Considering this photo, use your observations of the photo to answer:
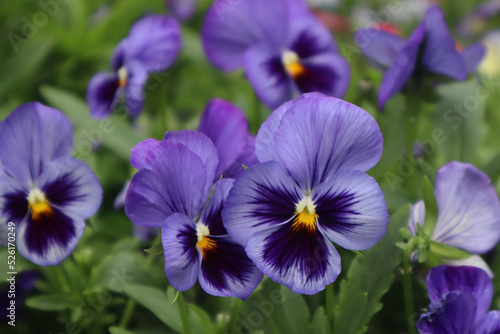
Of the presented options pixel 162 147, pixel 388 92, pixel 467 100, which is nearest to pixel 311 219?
pixel 162 147

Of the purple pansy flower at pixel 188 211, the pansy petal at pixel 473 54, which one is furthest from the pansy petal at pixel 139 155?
the pansy petal at pixel 473 54

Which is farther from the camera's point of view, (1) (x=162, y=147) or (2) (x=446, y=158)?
(2) (x=446, y=158)

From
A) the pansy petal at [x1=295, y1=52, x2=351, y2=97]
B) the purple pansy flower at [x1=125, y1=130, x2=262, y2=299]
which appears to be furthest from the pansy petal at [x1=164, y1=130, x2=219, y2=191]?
the pansy petal at [x1=295, y1=52, x2=351, y2=97]

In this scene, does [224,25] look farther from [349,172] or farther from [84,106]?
[349,172]

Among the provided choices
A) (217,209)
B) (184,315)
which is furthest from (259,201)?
(184,315)

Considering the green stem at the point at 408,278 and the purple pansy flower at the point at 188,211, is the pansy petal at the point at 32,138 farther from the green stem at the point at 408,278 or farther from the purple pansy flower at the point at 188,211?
the green stem at the point at 408,278

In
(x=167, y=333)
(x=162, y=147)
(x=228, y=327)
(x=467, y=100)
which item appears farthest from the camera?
(x=467, y=100)
